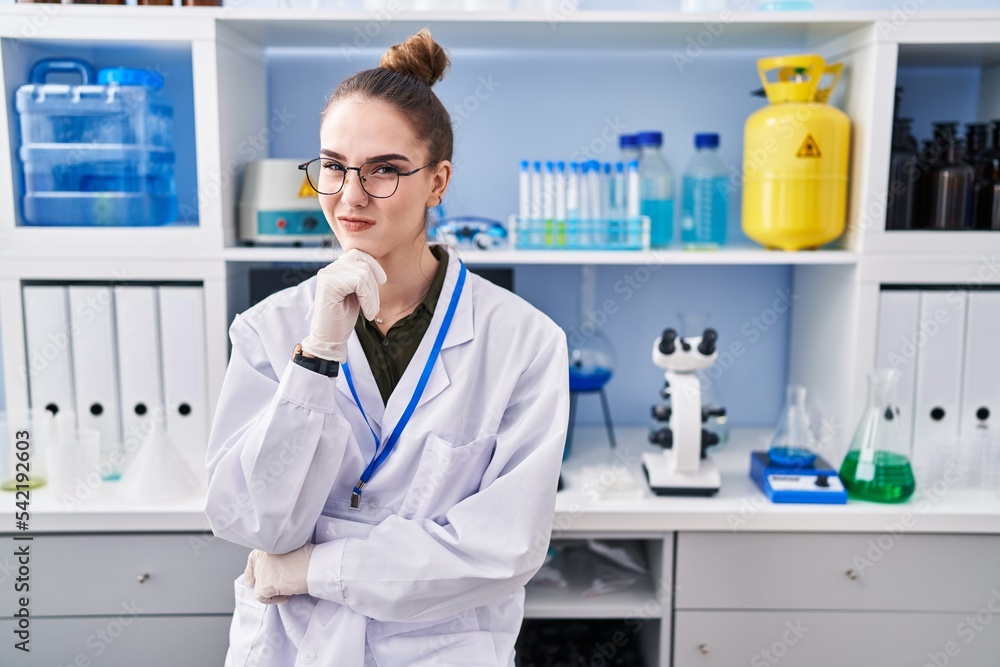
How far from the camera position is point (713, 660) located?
174 centimetres

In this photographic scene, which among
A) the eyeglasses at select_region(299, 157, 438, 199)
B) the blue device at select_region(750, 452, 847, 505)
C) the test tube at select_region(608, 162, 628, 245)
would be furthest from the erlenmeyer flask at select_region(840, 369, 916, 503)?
the eyeglasses at select_region(299, 157, 438, 199)

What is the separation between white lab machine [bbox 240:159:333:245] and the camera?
1.88 m

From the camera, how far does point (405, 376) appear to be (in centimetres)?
132

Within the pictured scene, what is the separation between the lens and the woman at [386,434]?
122 cm

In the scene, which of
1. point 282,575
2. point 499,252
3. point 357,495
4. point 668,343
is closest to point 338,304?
point 357,495

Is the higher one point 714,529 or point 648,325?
point 648,325

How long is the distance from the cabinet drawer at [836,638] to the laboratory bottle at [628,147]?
105cm

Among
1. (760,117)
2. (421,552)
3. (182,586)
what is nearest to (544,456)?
(421,552)

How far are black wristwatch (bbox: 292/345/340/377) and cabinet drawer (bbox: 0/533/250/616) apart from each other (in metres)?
0.67

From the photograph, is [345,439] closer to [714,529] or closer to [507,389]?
[507,389]

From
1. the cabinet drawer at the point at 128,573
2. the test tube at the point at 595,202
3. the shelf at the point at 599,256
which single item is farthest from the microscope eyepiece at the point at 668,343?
the cabinet drawer at the point at 128,573

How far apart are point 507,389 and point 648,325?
103 centimetres

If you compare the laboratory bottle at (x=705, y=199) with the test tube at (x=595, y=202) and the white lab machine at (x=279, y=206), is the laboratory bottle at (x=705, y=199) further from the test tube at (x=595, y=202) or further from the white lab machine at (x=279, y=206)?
the white lab machine at (x=279, y=206)

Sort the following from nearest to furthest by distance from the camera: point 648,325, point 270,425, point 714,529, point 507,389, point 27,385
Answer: point 270,425 < point 507,389 < point 714,529 < point 27,385 < point 648,325
